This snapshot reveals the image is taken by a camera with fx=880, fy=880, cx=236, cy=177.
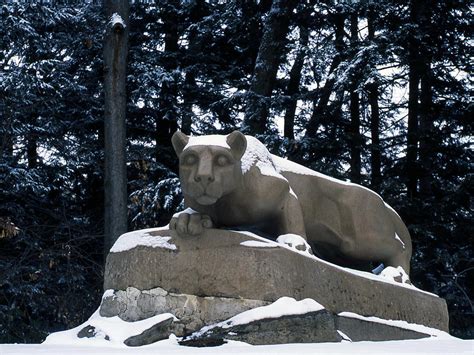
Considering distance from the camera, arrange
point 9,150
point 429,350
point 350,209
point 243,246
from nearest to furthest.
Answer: point 429,350, point 243,246, point 350,209, point 9,150

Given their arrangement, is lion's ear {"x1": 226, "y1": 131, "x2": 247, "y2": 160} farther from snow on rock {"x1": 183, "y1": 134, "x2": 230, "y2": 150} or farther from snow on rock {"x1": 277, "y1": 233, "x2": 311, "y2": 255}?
snow on rock {"x1": 277, "y1": 233, "x2": 311, "y2": 255}

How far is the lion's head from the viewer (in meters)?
5.33

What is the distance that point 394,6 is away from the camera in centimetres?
1495

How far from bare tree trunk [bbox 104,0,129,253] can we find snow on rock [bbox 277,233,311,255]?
7.09 metres

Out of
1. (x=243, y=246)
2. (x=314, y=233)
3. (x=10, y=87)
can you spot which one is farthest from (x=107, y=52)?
(x=243, y=246)

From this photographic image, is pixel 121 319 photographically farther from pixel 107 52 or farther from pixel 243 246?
pixel 107 52

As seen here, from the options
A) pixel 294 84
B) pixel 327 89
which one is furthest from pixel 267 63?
pixel 294 84

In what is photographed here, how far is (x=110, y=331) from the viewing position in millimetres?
5039

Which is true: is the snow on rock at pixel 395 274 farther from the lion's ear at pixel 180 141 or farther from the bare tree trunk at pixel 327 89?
the bare tree trunk at pixel 327 89

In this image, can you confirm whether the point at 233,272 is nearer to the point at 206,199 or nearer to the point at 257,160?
the point at 206,199

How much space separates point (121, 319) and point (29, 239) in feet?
28.9

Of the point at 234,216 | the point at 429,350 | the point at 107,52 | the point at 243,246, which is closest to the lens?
the point at 429,350

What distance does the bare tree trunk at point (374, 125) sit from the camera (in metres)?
14.3

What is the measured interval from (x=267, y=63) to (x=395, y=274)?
→ 342 inches
